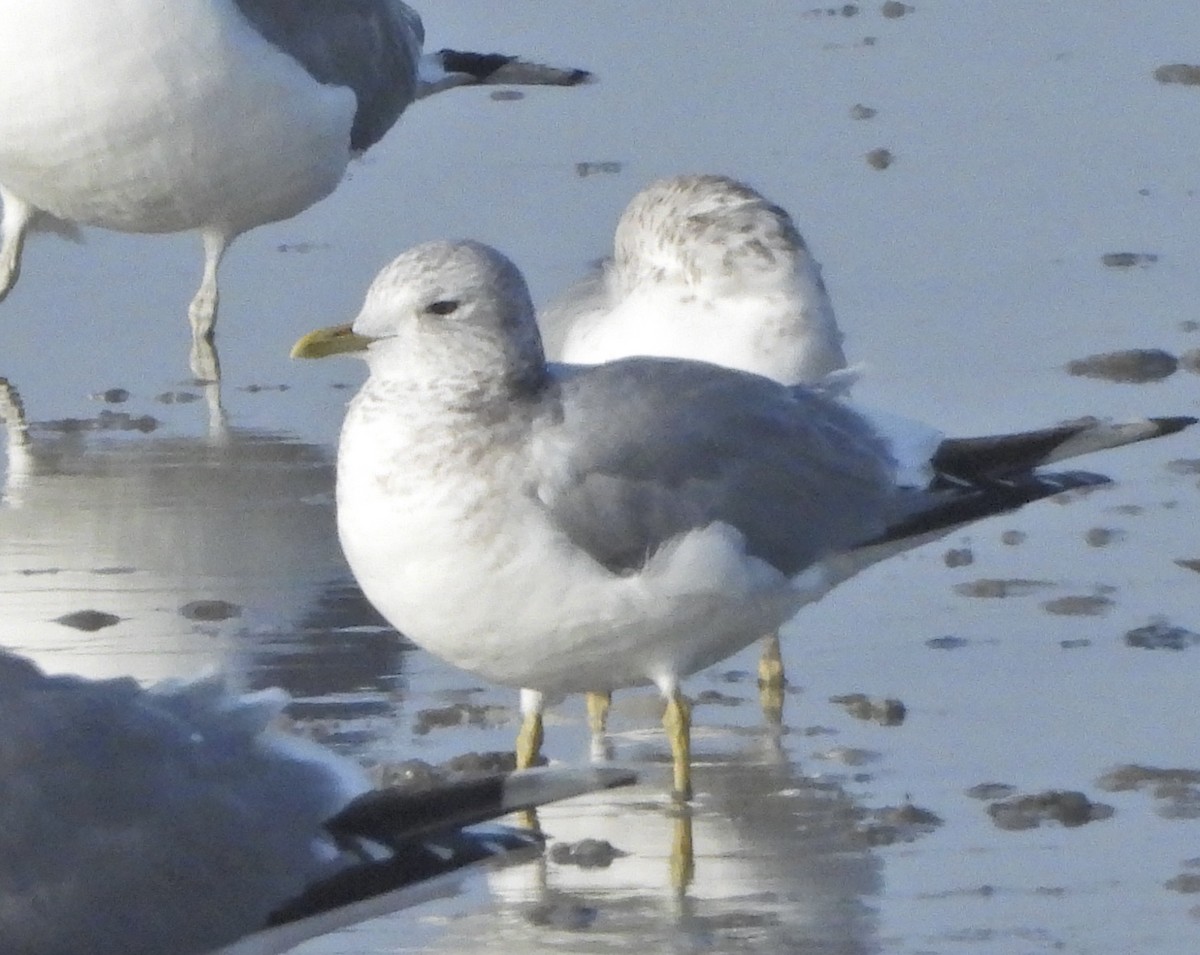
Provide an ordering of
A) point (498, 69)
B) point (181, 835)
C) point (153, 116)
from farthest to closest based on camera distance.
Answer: point (498, 69) < point (153, 116) < point (181, 835)

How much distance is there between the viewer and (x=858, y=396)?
29.5 ft

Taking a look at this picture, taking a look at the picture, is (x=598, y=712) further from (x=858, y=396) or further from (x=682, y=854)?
(x=858, y=396)

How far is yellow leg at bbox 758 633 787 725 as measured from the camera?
22.5ft

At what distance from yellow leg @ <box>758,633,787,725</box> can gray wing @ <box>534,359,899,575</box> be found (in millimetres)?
341

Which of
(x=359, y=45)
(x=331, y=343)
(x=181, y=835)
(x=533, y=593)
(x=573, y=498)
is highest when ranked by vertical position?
(x=359, y=45)

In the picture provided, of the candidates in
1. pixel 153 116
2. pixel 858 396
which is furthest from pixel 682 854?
pixel 153 116

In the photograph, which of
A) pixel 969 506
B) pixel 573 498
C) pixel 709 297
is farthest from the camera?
pixel 709 297

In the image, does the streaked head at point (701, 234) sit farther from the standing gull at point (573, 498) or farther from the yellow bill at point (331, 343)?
the yellow bill at point (331, 343)

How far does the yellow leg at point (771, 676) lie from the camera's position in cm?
686

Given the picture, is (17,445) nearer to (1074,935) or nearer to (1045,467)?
(1045,467)

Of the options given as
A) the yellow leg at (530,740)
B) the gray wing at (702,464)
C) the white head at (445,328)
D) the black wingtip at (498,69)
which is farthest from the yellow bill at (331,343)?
the black wingtip at (498,69)

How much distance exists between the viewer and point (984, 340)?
962 cm

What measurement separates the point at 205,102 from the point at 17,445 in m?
1.41

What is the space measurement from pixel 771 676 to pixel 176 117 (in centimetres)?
352
